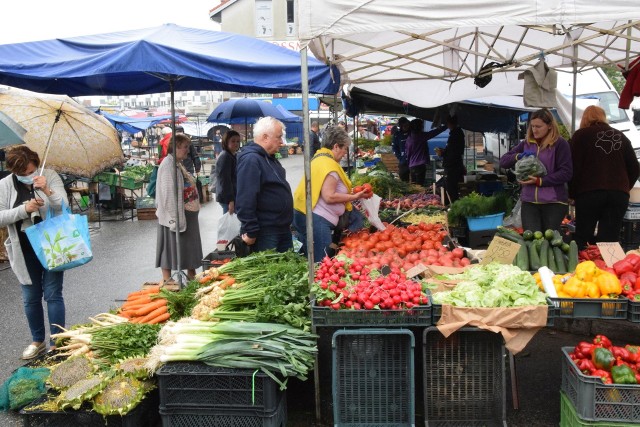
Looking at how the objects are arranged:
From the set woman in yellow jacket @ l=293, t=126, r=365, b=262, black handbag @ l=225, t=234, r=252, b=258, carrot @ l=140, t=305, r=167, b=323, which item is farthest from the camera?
woman in yellow jacket @ l=293, t=126, r=365, b=262

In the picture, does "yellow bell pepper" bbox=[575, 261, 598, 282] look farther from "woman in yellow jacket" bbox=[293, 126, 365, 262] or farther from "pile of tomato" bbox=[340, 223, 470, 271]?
"woman in yellow jacket" bbox=[293, 126, 365, 262]

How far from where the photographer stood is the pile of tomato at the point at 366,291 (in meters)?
4.10

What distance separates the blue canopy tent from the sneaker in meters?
2.48

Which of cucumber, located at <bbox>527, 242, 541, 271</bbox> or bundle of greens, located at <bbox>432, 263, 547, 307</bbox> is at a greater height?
cucumber, located at <bbox>527, 242, 541, 271</bbox>

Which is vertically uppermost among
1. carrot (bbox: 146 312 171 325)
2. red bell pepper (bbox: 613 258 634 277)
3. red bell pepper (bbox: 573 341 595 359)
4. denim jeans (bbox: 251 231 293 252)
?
denim jeans (bbox: 251 231 293 252)

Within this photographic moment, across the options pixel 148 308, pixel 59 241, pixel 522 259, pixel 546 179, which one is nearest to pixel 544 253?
pixel 522 259

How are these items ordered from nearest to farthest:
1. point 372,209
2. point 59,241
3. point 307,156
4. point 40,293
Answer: point 307,156, point 59,241, point 40,293, point 372,209

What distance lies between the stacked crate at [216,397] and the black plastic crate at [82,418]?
0.22 meters

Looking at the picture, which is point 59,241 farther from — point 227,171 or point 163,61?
point 227,171

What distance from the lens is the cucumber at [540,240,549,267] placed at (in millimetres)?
4938

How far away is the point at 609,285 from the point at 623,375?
64 cm

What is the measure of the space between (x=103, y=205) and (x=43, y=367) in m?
13.3

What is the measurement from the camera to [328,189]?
6.27 m

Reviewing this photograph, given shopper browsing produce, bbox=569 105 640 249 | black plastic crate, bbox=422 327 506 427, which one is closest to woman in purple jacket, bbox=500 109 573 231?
shopper browsing produce, bbox=569 105 640 249
